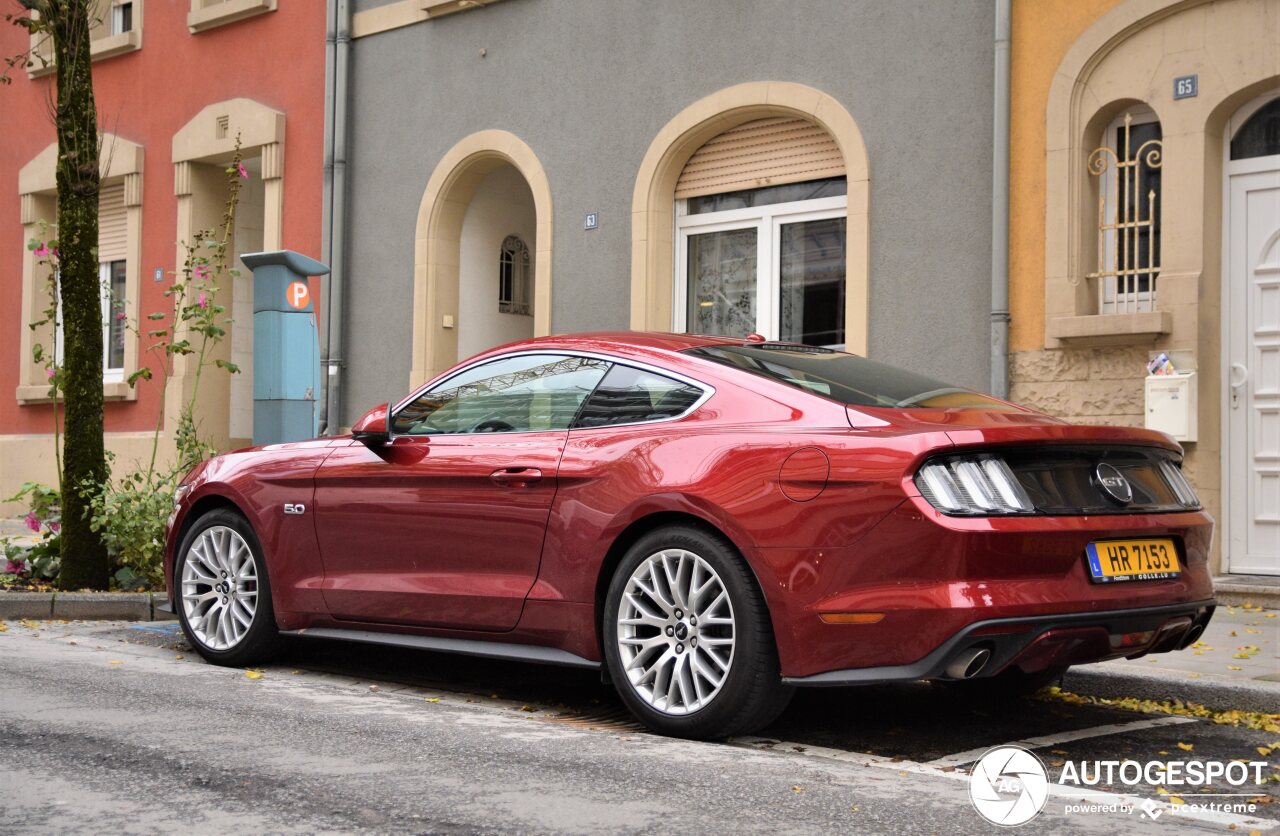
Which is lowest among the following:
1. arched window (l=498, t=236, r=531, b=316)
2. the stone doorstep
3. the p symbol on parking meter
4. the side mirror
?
the stone doorstep

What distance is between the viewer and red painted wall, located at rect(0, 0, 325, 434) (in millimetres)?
15992

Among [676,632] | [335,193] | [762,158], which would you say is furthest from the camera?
[335,193]

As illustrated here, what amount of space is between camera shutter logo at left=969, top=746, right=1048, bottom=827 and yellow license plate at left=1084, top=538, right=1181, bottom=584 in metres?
0.64

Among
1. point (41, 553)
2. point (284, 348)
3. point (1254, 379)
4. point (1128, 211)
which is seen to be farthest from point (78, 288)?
point (1254, 379)

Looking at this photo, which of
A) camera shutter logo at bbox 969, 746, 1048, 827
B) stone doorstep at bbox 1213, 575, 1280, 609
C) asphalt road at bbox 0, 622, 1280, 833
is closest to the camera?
asphalt road at bbox 0, 622, 1280, 833

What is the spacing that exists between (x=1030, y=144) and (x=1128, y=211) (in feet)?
2.77

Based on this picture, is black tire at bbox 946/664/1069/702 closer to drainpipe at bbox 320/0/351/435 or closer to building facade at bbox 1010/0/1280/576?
building facade at bbox 1010/0/1280/576

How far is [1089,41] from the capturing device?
10195 mm

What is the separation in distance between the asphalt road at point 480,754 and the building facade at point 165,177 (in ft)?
32.7

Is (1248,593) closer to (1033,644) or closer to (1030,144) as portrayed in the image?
(1030,144)

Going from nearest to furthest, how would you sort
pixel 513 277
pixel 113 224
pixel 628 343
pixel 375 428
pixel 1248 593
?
pixel 628 343
pixel 375 428
pixel 1248 593
pixel 513 277
pixel 113 224

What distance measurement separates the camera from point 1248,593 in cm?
924

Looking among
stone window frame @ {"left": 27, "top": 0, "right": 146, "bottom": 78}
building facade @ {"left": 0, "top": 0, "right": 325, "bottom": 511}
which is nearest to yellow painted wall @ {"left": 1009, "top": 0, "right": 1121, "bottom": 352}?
building facade @ {"left": 0, "top": 0, "right": 325, "bottom": 511}

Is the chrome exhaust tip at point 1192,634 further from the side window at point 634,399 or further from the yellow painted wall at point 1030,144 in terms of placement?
the yellow painted wall at point 1030,144
